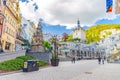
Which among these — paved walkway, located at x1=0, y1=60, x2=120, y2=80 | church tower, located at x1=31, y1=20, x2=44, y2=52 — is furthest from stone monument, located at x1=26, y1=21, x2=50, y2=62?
paved walkway, located at x1=0, y1=60, x2=120, y2=80

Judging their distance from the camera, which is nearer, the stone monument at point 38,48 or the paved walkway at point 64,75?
the paved walkway at point 64,75

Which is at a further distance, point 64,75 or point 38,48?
point 38,48

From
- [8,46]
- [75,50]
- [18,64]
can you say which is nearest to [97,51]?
[75,50]

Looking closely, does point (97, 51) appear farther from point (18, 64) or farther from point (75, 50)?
point (18, 64)

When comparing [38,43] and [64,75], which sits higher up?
[38,43]

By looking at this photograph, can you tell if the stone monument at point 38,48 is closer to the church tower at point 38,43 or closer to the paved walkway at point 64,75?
the church tower at point 38,43

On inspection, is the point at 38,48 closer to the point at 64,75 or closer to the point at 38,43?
the point at 38,43

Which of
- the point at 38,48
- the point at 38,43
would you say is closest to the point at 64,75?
the point at 38,48

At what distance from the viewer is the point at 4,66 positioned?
16.6m

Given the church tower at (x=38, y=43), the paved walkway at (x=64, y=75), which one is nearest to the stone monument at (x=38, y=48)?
the church tower at (x=38, y=43)

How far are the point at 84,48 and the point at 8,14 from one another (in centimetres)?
5960

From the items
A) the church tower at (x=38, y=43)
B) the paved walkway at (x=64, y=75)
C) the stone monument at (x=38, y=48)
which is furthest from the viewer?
the church tower at (x=38, y=43)

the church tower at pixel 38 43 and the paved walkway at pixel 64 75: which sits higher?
the church tower at pixel 38 43

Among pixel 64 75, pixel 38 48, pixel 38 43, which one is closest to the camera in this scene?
pixel 64 75
